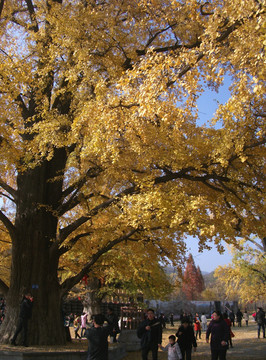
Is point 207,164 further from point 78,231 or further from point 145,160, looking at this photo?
point 78,231

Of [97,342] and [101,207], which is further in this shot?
[101,207]

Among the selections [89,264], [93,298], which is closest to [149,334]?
[89,264]

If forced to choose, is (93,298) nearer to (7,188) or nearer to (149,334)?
(7,188)

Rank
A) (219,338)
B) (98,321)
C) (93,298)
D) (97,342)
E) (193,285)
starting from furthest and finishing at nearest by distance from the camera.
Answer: (193,285), (93,298), (219,338), (98,321), (97,342)

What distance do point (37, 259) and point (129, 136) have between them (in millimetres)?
5337

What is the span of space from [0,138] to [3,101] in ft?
3.87

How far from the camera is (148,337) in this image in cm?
769

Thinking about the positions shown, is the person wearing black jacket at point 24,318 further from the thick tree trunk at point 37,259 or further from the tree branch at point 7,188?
the tree branch at point 7,188

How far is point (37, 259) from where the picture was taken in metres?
11.4

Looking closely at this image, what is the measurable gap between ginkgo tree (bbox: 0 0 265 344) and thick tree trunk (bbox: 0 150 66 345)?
0.04 meters

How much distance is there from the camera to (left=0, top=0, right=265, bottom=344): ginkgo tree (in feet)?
27.0

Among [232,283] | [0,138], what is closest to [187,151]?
[0,138]

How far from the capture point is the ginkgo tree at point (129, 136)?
27.0ft

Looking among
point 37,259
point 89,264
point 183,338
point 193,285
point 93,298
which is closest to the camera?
point 183,338
